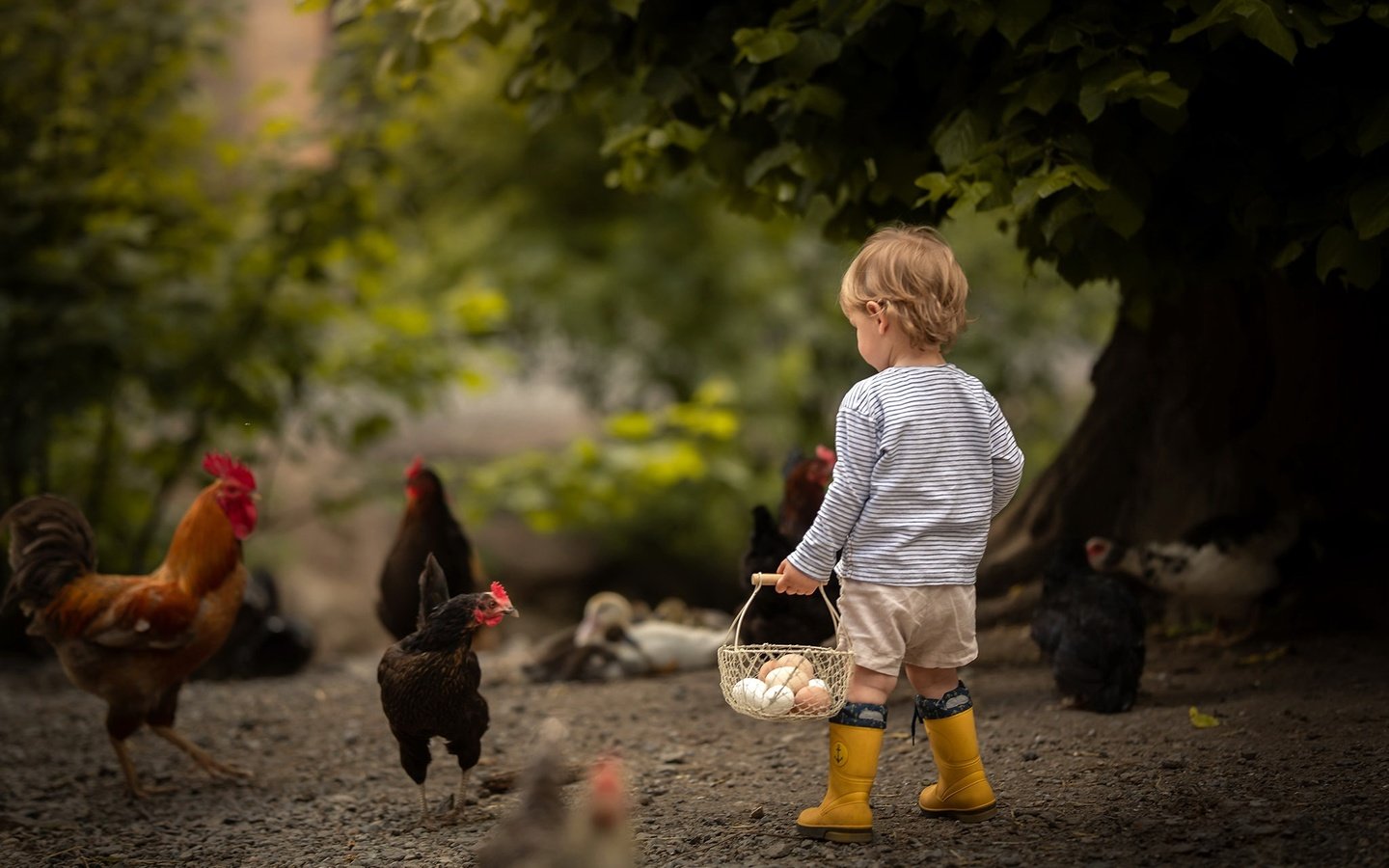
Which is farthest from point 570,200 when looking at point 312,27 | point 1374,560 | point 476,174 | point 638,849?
point 638,849

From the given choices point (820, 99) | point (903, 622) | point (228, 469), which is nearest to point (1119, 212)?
point (820, 99)

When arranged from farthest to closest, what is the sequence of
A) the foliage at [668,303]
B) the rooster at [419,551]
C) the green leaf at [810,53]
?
the foliage at [668,303], the rooster at [419,551], the green leaf at [810,53]

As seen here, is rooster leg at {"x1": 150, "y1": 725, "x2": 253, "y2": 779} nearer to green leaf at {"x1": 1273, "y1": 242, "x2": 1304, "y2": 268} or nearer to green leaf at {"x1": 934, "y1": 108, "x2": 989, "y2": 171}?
green leaf at {"x1": 934, "y1": 108, "x2": 989, "y2": 171}

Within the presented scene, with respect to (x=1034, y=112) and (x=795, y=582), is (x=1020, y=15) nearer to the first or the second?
(x=1034, y=112)

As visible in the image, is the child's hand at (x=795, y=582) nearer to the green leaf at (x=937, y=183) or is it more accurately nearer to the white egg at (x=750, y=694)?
the white egg at (x=750, y=694)

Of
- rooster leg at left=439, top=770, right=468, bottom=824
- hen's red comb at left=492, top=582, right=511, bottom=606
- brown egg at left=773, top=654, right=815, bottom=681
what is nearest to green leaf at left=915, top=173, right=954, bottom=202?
brown egg at left=773, top=654, right=815, bottom=681

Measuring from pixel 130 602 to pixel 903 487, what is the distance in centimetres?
316

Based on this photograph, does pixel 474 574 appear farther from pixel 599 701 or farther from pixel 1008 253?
pixel 1008 253

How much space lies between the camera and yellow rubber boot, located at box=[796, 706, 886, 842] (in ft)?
11.5

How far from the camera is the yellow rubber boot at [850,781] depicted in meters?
3.51

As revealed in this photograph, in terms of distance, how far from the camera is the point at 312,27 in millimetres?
16281

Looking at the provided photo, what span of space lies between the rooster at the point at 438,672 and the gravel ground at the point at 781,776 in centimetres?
35

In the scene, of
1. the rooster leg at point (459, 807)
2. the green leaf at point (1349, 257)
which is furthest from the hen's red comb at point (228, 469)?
the green leaf at point (1349, 257)

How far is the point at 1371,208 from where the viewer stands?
362 centimetres
